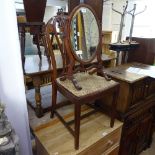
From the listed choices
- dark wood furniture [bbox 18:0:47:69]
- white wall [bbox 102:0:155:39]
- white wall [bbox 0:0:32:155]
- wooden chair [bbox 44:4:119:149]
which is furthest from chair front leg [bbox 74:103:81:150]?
white wall [bbox 102:0:155:39]

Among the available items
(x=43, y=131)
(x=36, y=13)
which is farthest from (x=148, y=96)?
(x=36, y=13)

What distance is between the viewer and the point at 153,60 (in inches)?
69.3

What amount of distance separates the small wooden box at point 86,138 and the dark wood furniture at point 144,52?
2.65 ft

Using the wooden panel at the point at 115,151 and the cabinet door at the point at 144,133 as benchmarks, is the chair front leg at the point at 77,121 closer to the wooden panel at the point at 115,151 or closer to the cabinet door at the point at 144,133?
the wooden panel at the point at 115,151

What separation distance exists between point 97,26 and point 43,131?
905mm

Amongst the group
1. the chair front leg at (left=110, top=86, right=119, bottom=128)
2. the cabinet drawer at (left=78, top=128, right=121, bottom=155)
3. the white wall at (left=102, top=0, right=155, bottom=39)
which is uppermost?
the white wall at (left=102, top=0, right=155, bottom=39)

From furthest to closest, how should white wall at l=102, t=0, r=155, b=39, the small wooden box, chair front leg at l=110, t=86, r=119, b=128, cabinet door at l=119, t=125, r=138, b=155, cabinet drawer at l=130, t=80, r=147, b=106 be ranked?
1. white wall at l=102, t=0, r=155, b=39
2. cabinet door at l=119, t=125, r=138, b=155
3. cabinet drawer at l=130, t=80, r=147, b=106
4. chair front leg at l=110, t=86, r=119, b=128
5. the small wooden box

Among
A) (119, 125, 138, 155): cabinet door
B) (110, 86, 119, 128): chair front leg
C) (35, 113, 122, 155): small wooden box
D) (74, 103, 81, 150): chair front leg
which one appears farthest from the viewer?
(119, 125, 138, 155): cabinet door

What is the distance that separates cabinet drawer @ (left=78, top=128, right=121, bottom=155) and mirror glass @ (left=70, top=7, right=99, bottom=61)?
2.07 ft

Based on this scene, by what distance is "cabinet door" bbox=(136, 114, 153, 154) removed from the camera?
5.42ft

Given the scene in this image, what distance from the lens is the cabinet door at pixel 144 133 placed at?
1.65 metres

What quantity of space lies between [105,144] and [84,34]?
0.86 meters

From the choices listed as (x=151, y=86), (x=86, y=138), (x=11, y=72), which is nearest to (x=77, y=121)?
(x=86, y=138)

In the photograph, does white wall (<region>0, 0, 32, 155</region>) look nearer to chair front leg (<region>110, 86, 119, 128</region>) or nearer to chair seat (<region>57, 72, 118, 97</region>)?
chair seat (<region>57, 72, 118, 97</region>)
